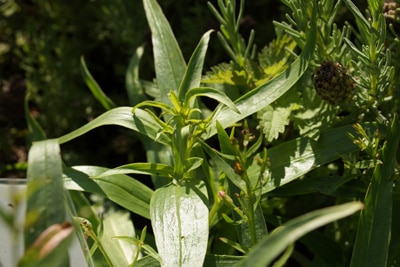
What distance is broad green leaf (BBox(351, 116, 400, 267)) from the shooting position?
31.4 inches

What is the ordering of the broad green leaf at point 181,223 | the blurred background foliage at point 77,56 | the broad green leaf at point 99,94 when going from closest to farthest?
the broad green leaf at point 181,223, the broad green leaf at point 99,94, the blurred background foliage at point 77,56

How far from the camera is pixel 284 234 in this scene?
1.70 ft

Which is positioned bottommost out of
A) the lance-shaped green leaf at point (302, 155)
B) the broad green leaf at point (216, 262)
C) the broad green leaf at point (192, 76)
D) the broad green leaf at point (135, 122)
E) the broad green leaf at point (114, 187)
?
the broad green leaf at point (216, 262)

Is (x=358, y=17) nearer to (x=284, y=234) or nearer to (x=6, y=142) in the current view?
(x=284, y=234)

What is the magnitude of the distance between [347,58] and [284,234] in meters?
0.51

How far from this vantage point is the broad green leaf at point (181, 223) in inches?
30.6

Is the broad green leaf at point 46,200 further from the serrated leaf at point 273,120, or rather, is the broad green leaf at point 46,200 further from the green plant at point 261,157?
the serrated leaf at point 273,120

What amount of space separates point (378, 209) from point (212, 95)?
240 millimetres

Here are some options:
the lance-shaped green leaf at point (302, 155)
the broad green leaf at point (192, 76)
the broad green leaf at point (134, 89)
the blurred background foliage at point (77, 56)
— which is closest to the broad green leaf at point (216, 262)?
the lance-shaped green leaf at point (302, 155)

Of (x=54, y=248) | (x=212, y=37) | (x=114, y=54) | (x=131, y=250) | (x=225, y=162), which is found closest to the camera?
(x=54, y=248)

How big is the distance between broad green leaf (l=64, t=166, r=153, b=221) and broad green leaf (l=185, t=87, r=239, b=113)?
0.16m

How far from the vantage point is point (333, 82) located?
891 mm

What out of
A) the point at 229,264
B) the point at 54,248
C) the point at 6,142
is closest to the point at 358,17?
the point at 229,264

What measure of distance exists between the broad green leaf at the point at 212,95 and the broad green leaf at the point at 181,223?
12 centimetres
